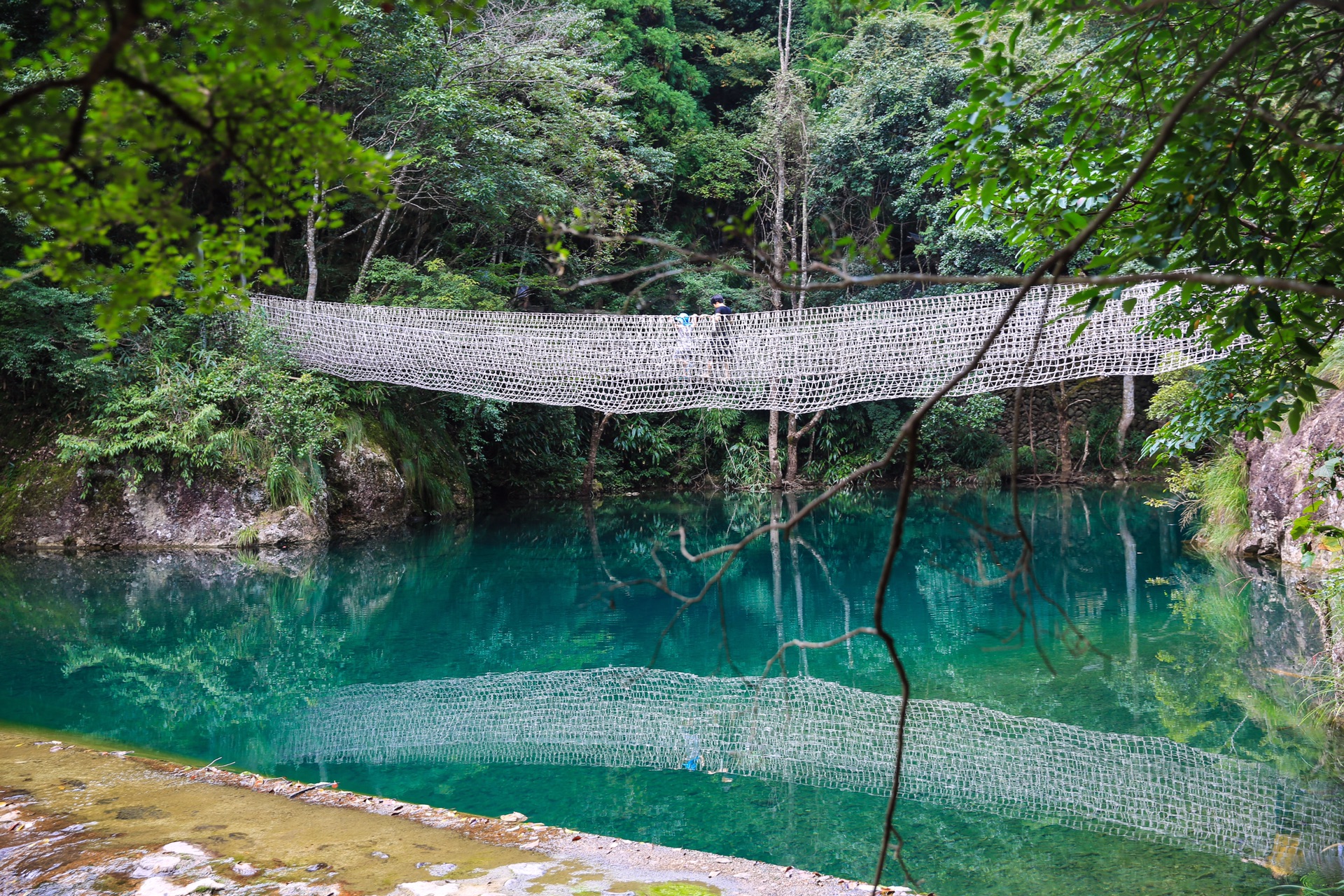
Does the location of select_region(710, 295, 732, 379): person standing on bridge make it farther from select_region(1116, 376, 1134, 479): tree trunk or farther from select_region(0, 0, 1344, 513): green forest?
select_region(1116, 376, 1134, 479): tree trunk

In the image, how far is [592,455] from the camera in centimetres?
998

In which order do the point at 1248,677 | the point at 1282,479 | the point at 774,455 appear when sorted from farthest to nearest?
the point at 774,455, the point at 1282,479, the point at 1248,677

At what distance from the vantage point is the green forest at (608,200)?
2.92 ft

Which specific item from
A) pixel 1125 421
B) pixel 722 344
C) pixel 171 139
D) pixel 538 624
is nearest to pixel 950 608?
pixel 538 624

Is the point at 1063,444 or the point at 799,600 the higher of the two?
the point at 1063,444

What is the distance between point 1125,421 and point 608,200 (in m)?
6.68

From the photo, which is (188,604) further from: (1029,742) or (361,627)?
(1029,742)

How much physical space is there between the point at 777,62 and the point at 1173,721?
35.9 ft

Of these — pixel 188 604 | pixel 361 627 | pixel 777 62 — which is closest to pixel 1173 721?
pixel 361 627

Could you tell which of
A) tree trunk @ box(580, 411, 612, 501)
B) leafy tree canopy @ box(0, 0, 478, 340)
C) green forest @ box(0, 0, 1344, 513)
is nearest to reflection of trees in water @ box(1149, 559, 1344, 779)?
green forest @ box(0, 0, 1344, 513)

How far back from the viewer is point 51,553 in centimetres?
613

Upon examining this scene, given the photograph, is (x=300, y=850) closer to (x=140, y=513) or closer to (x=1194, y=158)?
(x=1194, y=158)

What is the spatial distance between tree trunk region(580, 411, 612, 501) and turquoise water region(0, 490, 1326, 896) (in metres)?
2.84

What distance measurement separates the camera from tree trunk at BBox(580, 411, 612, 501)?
32.8ft
